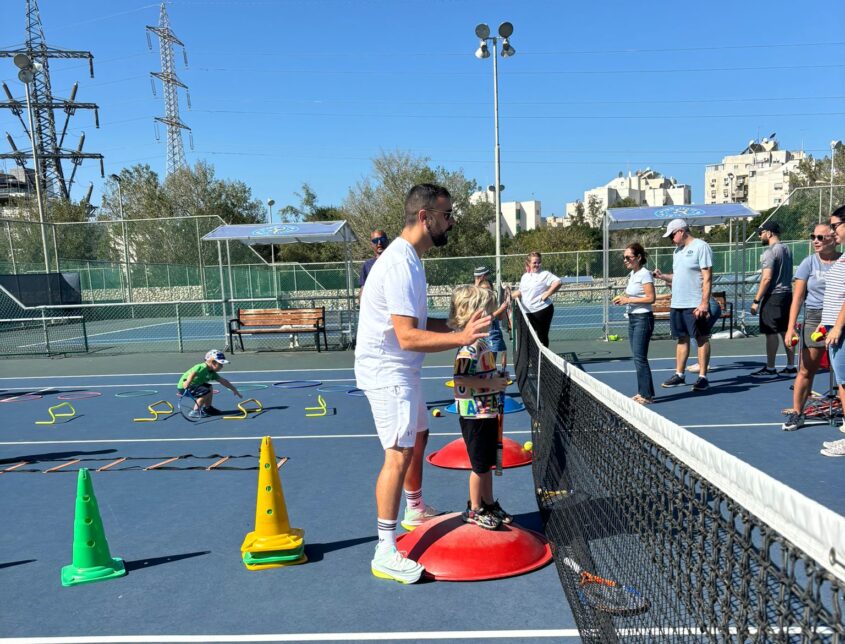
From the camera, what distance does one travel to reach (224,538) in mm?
4414

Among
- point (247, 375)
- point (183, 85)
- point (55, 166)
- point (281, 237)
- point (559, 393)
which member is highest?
point (183, 85)

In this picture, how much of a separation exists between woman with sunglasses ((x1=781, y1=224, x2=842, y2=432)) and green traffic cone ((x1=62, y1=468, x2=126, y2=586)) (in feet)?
20.0

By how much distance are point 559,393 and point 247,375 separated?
8.51m

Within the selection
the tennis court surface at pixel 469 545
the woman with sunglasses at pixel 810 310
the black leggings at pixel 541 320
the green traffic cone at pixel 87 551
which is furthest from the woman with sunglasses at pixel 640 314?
the green traffic cone at pixel 87 551

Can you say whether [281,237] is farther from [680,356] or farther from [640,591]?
[640,591]

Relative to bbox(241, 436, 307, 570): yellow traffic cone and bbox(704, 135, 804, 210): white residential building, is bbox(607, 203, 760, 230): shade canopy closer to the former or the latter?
bbox(241, 436, 307, 570): yellow traffic cone

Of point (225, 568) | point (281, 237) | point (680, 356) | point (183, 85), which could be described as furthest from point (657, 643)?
point (183, 85)

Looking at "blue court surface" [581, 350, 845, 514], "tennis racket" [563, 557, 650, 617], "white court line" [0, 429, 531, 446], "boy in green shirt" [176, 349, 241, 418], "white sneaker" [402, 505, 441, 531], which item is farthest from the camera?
"boy in green shirt" [176, 349, 241, 418]

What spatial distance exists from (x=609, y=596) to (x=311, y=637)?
1.50 m

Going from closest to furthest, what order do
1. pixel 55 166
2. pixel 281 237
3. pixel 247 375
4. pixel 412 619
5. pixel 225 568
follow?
→ pixel 412 619 → pixel 225 568 → pixel 247 375 → pixel 281 237 → pixel 55 166

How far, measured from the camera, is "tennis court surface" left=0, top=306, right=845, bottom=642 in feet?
6.38

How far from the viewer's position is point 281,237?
15141 mm

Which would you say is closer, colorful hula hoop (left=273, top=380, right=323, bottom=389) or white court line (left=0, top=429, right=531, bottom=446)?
white court line (left=0, top=429, right=531, bottom=446)

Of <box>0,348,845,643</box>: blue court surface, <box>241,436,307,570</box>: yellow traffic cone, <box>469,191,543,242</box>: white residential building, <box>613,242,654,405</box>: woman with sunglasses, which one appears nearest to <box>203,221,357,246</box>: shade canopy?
<box>0,348,845,643</box>: blue court surface
